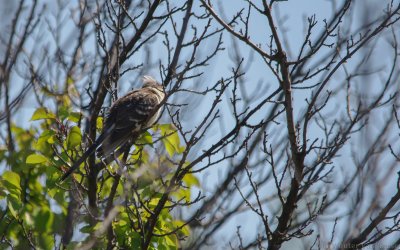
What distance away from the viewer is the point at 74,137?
522 cm

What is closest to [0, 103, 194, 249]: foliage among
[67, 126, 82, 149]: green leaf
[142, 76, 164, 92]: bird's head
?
[67, 126, 82, 149]: green leaf

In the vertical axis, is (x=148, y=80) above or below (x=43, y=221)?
above

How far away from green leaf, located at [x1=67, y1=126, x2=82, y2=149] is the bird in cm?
12

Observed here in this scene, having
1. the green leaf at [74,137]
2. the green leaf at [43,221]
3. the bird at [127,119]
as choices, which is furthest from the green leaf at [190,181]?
the green leaf at [43,221]

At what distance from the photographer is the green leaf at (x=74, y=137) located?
17.0 feet

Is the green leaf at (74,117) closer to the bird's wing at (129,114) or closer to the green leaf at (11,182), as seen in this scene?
the bird's wing at (129,114)

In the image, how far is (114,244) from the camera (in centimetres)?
480

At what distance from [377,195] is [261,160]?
11.2 ft

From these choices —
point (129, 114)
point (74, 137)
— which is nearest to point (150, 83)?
point (129, 114)

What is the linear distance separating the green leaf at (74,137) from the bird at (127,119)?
12 centimetres

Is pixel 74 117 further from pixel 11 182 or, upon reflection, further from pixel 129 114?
pixel 129 114

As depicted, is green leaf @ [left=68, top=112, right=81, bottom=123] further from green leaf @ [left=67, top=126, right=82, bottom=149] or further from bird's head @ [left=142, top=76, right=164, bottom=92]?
bird's head @ [left=142, top=76, right=164, bottom=92]

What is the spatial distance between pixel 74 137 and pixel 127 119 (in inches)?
50.6

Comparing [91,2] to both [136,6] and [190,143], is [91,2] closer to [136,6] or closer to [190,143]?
[136,6]
